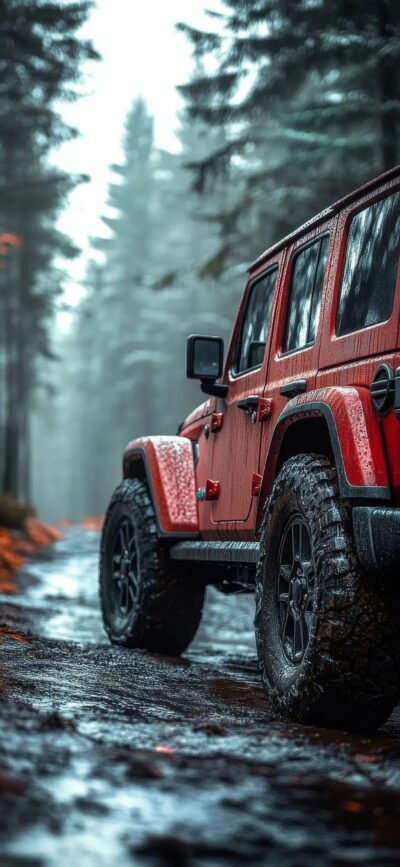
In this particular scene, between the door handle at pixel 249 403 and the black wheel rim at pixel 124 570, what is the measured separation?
5.61 feet

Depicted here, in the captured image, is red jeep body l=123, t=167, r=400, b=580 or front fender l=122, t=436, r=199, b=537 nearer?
red jeep body l=123, t=167, r=400, b=580

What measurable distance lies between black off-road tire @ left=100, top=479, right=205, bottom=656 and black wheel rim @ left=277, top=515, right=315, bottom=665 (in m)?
2.12

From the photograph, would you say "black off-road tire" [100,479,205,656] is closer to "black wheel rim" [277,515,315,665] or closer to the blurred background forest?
"black wheel rim" [277,515,315,665]

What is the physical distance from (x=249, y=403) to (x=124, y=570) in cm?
218

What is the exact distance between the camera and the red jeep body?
11.9 feet

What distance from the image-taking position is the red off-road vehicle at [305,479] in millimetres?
3576

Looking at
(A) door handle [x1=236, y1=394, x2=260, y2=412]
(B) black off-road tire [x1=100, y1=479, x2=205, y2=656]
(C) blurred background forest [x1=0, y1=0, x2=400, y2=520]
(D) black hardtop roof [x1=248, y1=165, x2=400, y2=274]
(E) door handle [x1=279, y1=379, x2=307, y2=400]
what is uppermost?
(C) blurred background forest [x1=0, y1=0, x2=400, y2=520]

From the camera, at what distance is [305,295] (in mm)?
4895

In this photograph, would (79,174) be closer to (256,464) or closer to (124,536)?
(124,536)

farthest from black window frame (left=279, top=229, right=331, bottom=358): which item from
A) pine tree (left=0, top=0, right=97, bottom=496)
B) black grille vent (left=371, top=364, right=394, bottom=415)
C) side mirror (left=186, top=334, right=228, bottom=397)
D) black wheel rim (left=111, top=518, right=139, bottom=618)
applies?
pine tree (left=0, top=0, right=97, bottom=496)

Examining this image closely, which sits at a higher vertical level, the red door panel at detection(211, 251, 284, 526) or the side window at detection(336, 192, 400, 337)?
Result: the side window at detection(336, 192, 400, 337)

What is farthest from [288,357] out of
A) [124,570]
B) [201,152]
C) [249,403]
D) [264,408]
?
[201,152]

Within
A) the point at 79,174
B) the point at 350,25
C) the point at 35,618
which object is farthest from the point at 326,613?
the point at 79,174

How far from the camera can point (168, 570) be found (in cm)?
630
